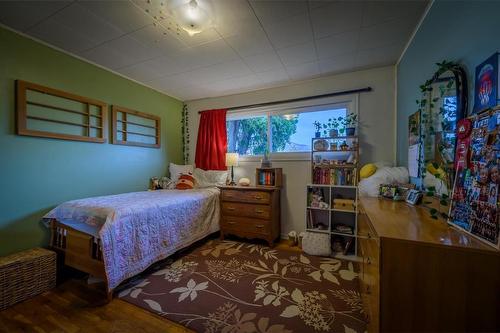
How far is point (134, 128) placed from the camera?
10.2ft

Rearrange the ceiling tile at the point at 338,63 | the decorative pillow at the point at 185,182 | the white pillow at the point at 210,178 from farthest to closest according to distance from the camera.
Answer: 1. the white pillow at the point at 210,178
2. the decorative pillow at the point at 185,182
3. the ceiling tile at the point at 338,63

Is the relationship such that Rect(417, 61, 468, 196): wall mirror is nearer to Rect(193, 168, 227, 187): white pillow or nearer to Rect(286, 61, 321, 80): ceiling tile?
Rect(286, 61, 321, 80): ceiling tile

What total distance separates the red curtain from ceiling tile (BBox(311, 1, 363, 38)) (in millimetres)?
2039

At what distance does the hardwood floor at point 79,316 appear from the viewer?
1.41 metres

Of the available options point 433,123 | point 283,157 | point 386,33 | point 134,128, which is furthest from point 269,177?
point 134,128

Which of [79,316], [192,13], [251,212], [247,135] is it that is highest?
[192,13]

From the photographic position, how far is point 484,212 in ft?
2.67

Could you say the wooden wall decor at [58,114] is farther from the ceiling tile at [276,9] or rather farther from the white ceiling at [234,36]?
the ceiling tile at [276,9]

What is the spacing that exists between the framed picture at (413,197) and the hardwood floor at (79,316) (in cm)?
189

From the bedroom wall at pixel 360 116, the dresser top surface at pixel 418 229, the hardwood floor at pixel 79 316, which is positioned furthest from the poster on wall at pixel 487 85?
the hardwood floor at pixel 79 316

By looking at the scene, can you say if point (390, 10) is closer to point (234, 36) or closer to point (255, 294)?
point (234, 36)

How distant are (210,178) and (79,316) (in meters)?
2.23

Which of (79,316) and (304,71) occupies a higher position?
(304,71)

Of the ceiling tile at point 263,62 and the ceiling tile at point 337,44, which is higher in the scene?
the ceiling tile at point 337,44
